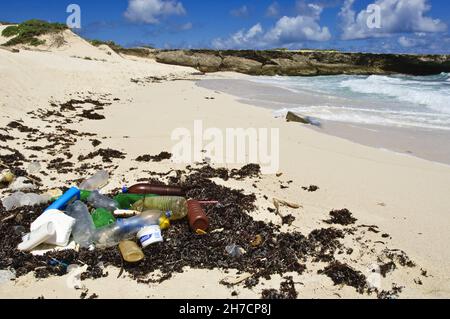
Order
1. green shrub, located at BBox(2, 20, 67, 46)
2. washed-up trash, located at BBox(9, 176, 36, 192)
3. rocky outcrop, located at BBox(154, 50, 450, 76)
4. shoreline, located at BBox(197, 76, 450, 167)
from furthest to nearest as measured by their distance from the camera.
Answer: rocky outcrop, located at BBox(154, 50, 450, 76), green shrub, located at BBox(2, 20, 67, 46), shoreline, located at BBox(197, 76, 450, 167), washed-up trash, located at BBox(9, 176, 36, 192)

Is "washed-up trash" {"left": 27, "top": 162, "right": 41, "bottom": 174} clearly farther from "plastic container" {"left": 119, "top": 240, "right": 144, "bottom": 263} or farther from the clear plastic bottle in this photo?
"plastic container" {"left": 119, "top": 240, "right": 144, "bottom": 263}

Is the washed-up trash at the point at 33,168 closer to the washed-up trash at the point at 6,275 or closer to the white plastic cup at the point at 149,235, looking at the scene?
the washed-up trash at the point at 6,275

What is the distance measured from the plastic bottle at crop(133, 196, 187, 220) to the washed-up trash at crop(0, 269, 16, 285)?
4.45 ft

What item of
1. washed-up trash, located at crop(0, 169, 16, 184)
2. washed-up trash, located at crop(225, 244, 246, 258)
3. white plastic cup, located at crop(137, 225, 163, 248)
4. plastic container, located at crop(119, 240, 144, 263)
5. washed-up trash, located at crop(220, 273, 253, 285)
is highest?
washed-up trash, located at crop(0, 169, 16, 184)

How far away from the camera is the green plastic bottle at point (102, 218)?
3721 mm

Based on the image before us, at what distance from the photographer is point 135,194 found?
4355 mm

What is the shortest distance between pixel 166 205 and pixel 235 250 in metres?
1.01

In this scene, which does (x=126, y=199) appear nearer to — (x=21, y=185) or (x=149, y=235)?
(x=149, y=235)

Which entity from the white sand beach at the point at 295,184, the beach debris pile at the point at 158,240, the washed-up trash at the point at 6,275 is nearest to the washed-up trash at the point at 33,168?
the white sand beach at the point at 295,184

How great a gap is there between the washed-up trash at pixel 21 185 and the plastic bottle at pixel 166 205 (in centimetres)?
163

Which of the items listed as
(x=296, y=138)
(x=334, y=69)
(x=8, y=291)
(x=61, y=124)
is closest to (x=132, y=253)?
(x=8, y=291)

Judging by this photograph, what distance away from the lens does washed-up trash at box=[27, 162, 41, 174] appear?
5.46 metres

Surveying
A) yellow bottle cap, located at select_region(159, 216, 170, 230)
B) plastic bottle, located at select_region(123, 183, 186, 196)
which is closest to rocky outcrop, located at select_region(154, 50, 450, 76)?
plastic bottle, located at select_region(123, 183, 186, 196)
